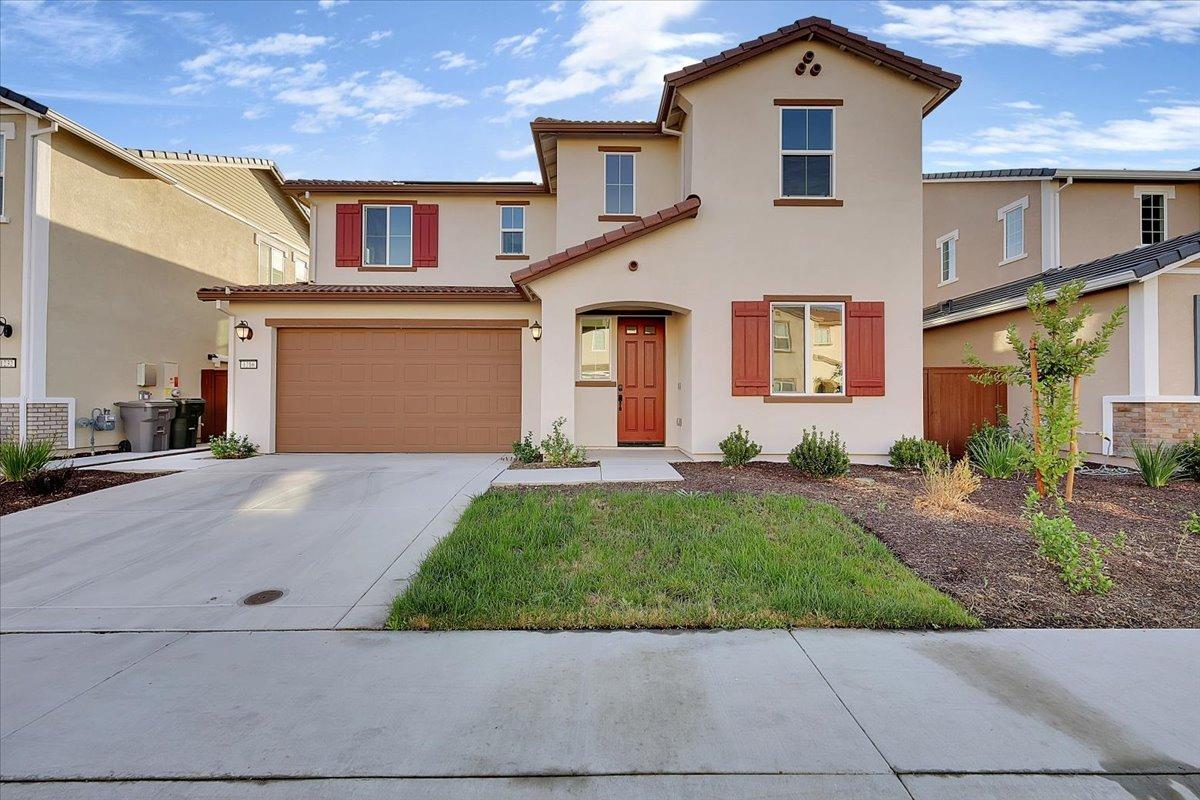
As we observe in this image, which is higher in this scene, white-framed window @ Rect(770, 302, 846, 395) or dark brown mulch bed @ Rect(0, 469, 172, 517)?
white-framed window @ Rect(770, 302, 846, 395)

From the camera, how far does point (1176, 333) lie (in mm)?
8883

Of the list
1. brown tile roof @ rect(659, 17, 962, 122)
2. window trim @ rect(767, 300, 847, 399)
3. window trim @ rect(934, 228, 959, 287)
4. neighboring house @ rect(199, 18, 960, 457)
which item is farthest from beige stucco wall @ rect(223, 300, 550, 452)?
window trim @ rect(934, 228, 959, 287)

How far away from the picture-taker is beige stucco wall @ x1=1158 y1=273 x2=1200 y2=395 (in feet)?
29.0

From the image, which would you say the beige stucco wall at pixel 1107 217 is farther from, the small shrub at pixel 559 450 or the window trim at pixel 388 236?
the window trim at pixel 388 236

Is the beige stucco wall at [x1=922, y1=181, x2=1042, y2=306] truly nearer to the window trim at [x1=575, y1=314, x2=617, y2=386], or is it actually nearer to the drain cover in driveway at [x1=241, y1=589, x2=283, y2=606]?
the window trim at [x1=575, y1=314, x2=617, y2=386]

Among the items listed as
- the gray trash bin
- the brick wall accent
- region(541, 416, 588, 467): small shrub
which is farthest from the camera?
the gray trash bin

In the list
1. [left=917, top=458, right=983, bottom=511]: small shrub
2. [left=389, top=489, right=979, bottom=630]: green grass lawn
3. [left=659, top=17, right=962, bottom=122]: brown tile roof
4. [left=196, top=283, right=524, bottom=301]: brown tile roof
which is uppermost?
[left=659, top=17, right=962, bottom=122]: brown tile roof

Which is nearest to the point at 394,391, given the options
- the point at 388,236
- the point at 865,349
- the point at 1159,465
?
the point at 388,236

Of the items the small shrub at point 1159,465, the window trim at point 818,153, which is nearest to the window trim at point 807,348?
the window trim at point 818,153

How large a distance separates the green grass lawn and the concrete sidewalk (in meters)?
0.20

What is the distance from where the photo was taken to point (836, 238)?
31.9ft

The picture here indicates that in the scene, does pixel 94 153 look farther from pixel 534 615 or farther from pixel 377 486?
pixel 534 615

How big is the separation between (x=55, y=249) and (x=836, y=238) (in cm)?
1517

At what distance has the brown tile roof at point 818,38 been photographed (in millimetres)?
9375
